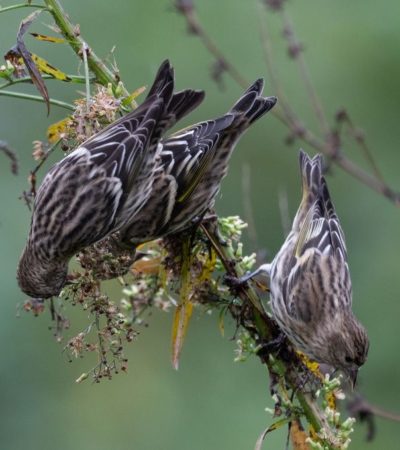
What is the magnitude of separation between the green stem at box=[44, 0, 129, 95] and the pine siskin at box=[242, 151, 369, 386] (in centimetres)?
152

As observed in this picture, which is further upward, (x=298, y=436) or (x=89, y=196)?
(x=89, y=196)

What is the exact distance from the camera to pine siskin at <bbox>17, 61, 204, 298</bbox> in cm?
539

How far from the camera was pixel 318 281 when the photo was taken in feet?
21.1

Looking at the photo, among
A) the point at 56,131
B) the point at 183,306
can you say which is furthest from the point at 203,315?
the point at 56,131

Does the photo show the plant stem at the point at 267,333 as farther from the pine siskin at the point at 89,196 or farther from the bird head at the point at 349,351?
the bird head at the point at 349,351

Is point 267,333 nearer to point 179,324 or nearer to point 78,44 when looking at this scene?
point 179,324

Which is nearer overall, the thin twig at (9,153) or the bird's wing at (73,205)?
the thin twig at (9,153)

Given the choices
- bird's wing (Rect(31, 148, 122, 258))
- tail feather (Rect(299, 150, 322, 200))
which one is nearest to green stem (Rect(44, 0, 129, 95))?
bird's wing (Rect(31, 148, 122, 258))

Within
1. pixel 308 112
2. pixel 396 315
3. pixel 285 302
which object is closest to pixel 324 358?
pixel 285 302

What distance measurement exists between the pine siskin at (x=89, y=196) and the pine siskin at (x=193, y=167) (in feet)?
0.55

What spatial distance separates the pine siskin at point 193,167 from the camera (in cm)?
570

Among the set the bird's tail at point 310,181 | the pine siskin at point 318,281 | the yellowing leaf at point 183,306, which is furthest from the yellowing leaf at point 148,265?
the bird's tail at point 310,181

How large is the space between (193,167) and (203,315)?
1.95 meters

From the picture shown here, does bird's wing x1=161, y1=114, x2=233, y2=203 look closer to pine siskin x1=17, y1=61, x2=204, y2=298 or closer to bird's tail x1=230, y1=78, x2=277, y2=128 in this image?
bird's tail x1=230, y1=78, x2=277, y2=128
